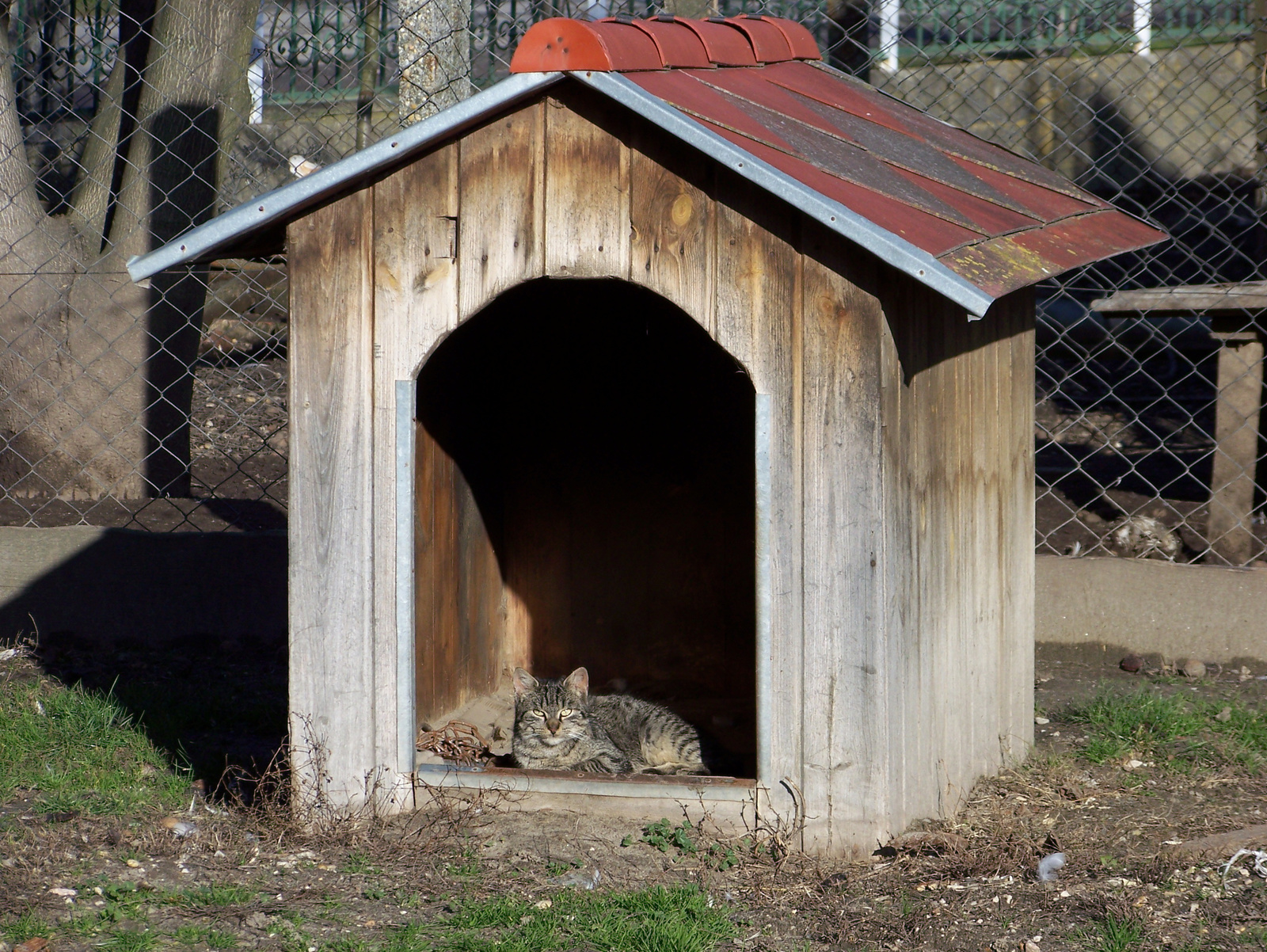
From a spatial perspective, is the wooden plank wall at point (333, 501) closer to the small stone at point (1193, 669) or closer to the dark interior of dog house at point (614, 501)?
the dark interior of dog house at point (614, 501)

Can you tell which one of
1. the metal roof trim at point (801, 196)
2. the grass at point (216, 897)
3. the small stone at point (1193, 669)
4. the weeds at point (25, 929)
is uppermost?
the metal roof trim at point (801, 196)

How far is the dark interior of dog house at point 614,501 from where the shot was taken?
5.56 m

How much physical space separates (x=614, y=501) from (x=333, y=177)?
2.54m

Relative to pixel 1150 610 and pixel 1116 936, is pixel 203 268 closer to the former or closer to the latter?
pixel 1116 936

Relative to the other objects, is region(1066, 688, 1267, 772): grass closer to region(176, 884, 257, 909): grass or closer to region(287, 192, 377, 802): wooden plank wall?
region(287, 192, 377, 802): wooden plank wall

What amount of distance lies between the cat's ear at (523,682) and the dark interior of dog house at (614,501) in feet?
2.17

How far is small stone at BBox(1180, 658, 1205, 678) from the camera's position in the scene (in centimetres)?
543

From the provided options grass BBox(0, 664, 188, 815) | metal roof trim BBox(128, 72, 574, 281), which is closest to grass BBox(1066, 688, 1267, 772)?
metal roof trim BBox(128, 72, 574, 281)

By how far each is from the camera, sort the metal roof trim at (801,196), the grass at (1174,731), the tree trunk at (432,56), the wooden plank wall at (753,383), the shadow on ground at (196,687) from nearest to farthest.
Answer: the metal roof trim at (801,196) → the wooden plank wall at (753,383) → the grass at (1174,731) → the shadow on ground at (196,687) → the tree trunk at (432,56)

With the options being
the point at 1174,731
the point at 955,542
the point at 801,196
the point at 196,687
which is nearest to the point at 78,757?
the point at 196,687

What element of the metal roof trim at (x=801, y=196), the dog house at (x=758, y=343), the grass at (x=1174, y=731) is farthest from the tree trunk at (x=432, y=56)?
the grass at (x=1174, y=731)

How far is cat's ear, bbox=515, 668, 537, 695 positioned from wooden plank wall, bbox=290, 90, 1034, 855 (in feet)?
3.22

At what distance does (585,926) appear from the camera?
3191 millimetres

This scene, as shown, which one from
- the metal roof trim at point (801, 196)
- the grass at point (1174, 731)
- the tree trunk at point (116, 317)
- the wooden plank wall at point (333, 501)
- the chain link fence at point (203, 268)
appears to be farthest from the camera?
the tree trunk at point (116, 317)
